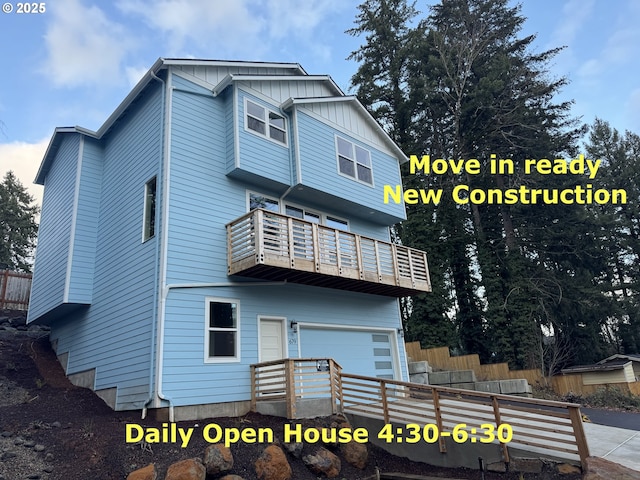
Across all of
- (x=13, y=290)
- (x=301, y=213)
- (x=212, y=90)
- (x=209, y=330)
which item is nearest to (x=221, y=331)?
(x=209, y=330)

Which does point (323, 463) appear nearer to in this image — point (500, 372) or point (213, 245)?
point (213, 245)

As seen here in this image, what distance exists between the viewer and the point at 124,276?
11.0 m

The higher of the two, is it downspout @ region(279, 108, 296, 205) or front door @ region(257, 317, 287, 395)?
downspout @ region(279, 108, 296, 205)

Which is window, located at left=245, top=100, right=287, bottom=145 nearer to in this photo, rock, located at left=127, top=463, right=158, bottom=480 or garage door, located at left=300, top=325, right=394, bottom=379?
garage door, located at left=300, top=325, right=394, bottom=379

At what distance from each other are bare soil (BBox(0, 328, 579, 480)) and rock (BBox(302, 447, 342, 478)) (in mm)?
130

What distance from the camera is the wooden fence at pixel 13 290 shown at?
17.7 m

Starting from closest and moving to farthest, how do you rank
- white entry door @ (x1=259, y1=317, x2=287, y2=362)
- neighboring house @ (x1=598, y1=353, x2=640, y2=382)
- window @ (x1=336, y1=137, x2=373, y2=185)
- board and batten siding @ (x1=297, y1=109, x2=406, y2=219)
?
white entry door @ (x1=259, y1=317, x2=287, y2=362) → board and batten siding @ (x1=297, y1=109, x2=406, y2=219) → window @ (x1=336, y1=137, x2=373, y2=185) → neighboring house @ (x1=598, y1=353, x2=640, y2=382)

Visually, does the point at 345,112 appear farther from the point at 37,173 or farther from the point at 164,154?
the point at 37,173

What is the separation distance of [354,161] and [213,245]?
623 cm

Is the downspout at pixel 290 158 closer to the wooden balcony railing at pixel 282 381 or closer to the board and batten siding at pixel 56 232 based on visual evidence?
the wooden balcony railing at pixel 282 381

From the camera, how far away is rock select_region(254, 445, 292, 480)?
7207 mm

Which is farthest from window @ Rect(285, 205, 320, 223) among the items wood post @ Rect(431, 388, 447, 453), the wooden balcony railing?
wood post @ Rect(431, 388, 447, 453)

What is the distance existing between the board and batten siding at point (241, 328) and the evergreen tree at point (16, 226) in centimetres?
2493

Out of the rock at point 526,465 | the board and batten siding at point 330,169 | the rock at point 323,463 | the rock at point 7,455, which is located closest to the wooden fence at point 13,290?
the rock at point 7,455
